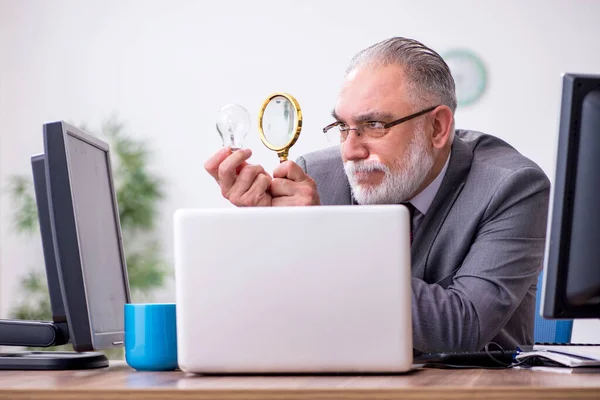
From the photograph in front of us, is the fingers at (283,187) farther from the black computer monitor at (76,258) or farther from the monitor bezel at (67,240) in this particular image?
the monitor bezel at (67,240)

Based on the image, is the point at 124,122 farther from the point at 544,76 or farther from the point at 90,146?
the point at 90,146

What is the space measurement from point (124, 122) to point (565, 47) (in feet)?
8.37

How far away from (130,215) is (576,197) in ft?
11.9

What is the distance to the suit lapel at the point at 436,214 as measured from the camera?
1.75 metres

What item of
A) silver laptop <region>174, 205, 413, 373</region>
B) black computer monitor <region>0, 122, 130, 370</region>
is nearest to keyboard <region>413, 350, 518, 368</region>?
silver laptop <region>174, 205, 413, 373</region>

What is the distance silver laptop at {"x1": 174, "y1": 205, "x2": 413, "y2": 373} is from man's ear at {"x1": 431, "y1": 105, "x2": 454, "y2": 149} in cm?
95

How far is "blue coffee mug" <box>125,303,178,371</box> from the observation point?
1.17 m

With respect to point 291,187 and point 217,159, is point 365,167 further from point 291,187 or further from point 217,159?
point 217,159

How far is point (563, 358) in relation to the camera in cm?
111

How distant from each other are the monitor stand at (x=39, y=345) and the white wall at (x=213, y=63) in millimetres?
3202

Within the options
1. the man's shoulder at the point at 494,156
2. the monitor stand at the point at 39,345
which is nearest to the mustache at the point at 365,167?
the man's shoulder at the point at 494,156

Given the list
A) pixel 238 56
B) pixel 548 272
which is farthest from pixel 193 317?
pixel 238 56

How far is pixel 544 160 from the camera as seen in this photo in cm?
430

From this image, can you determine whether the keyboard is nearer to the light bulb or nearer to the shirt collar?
the light bulb
